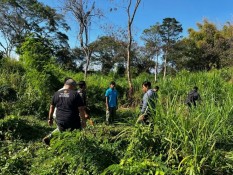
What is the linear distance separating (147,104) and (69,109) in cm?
154

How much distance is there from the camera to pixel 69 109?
6.14 meters

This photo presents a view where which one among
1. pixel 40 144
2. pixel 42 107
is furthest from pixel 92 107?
pixel 40 144

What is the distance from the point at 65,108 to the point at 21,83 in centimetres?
821

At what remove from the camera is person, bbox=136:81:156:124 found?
5848mm

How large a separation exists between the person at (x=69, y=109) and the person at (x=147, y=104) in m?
1.12

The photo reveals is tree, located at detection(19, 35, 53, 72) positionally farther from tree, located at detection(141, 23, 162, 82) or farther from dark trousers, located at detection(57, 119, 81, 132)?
A: tree, located at detection(141, 23, 162, 82)

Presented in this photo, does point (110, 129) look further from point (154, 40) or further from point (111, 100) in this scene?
point (154, 40)

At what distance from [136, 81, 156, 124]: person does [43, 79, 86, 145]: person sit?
1116 mm

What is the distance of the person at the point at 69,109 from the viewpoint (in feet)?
20.0

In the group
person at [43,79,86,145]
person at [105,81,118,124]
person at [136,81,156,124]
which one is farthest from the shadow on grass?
person at [136,81,156,124]

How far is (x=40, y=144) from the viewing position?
7.75m

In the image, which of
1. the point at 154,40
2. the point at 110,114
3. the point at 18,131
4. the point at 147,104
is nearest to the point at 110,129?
the point at 110,114

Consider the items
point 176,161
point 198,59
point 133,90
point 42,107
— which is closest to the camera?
point 176,161

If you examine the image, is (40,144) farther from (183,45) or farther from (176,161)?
(183,45)
